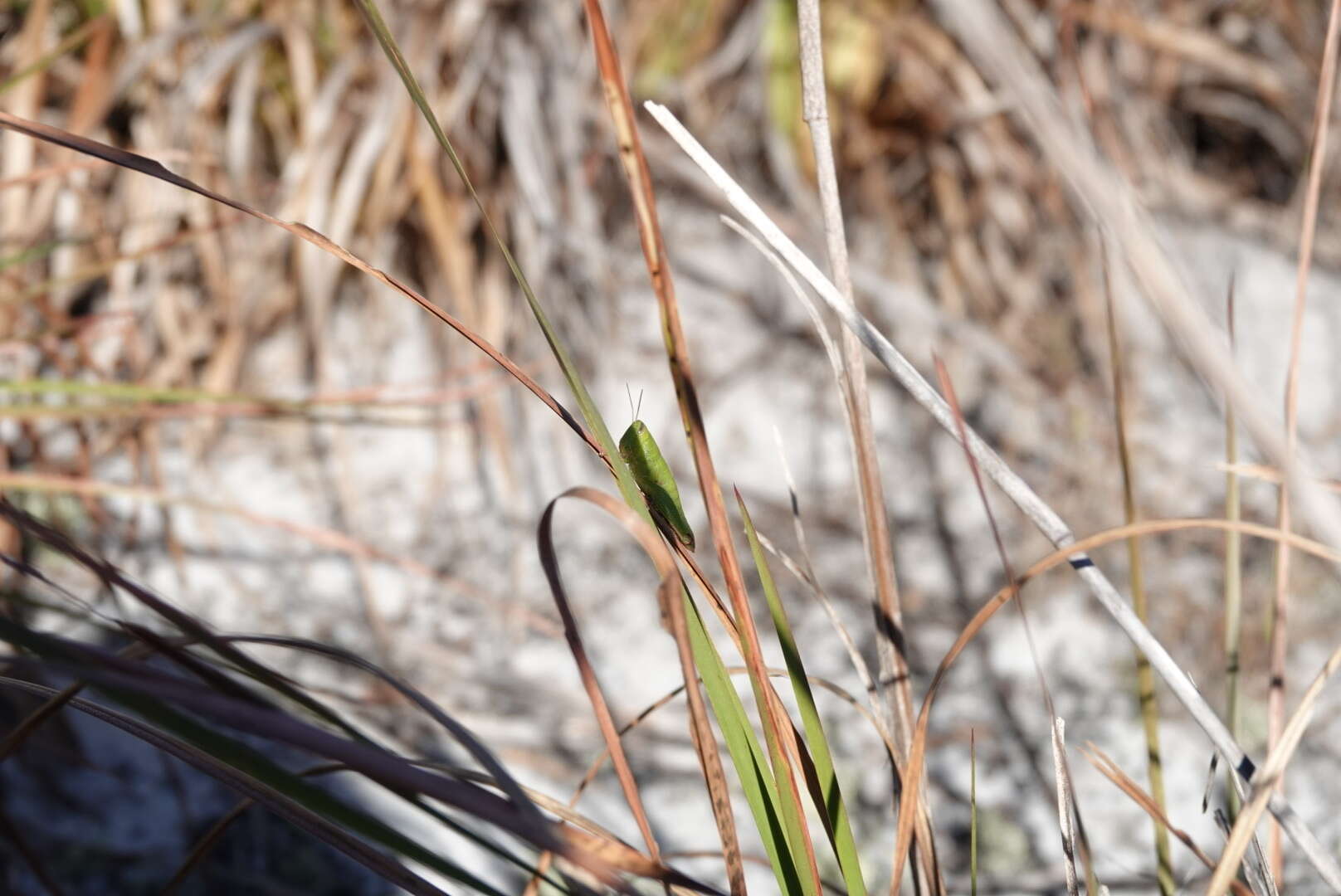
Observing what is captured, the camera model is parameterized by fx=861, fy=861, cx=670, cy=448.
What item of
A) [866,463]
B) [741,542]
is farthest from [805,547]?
[741,542]

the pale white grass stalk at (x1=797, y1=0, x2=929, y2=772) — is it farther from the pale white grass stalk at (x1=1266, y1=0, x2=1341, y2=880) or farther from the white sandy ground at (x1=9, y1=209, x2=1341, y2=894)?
A: the white sandy ground at (x1=9, y1=209, x2=1341, y2=894)

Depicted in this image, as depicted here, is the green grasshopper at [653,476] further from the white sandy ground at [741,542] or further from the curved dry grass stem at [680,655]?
the white sandy ground at [741,542]

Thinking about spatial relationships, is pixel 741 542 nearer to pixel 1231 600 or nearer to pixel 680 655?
pixel 1231 600

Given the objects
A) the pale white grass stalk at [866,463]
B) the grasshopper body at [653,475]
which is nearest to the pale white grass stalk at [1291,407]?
the pale white grass stalk at [866,463]

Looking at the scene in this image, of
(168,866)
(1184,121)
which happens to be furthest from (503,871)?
(1184,121)

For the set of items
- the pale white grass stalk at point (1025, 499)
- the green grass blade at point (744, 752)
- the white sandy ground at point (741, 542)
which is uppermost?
the white sandy ground at point (741, 542)
